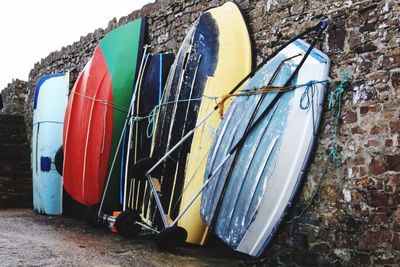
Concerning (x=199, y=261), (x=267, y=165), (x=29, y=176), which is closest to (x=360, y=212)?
(x=267, y=165)

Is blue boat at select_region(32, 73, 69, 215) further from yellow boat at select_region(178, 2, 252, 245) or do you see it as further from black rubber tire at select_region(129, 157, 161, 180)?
yellow boat at select_region(178, 2, 252, 245)

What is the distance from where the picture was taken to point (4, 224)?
4957 millimetres

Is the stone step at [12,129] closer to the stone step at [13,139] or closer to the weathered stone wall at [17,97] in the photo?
the stone step at [13,139]

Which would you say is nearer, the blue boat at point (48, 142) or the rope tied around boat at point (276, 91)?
the rope tied around boat at point (276, 91)

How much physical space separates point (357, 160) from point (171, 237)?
153 cm

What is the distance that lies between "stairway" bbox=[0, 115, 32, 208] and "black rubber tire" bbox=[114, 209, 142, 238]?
3.47 m

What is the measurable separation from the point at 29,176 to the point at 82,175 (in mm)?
2925

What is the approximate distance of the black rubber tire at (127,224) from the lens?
423 cm

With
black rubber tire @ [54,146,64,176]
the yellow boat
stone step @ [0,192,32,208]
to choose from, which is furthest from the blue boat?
the yellow boat

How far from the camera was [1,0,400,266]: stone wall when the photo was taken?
281 cm

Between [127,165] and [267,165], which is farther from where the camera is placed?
[127,165]

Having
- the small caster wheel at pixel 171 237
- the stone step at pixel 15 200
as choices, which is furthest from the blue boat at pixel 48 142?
the small caster wheel at pixel 171 237

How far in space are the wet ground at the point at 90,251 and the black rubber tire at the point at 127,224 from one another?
0.08 m

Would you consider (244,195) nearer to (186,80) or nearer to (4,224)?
(186,80)
